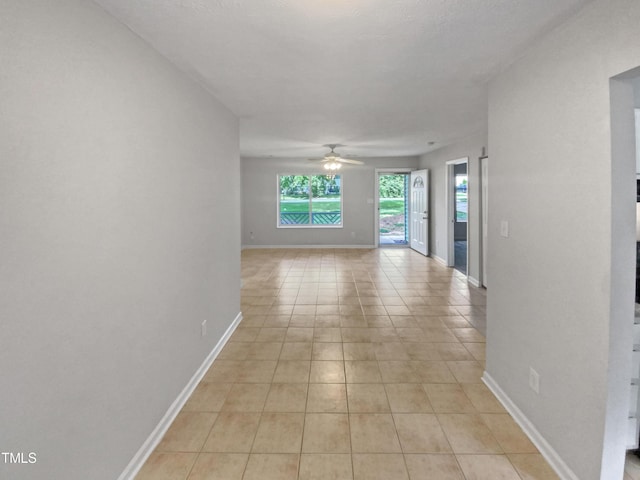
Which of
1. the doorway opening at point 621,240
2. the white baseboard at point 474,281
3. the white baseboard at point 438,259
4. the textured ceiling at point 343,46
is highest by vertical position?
the textured ceiling at point 343,46

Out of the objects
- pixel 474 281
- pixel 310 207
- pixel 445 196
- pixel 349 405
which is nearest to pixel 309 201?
pixel 310 207

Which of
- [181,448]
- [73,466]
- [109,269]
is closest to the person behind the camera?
[73,466]

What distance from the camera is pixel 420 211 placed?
8453 mm

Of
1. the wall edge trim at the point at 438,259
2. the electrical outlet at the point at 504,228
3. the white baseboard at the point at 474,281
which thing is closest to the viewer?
the electrical outlet at the point at 504,228

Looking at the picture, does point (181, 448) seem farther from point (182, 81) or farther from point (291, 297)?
point (291, 297)

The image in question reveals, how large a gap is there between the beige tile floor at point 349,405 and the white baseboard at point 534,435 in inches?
1.6

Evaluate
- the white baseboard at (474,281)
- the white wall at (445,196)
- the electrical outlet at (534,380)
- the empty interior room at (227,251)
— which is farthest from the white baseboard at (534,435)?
the white wall at (445,196)

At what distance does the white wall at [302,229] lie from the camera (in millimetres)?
9094

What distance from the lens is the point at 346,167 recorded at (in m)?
9.06

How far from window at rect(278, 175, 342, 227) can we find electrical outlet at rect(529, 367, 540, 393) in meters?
7.32

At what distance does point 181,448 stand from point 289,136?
4.33 m

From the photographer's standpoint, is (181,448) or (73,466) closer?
(73,466)

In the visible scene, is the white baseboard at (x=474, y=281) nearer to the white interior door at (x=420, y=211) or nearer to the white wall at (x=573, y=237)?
the white interior door at (x=420, y=211)

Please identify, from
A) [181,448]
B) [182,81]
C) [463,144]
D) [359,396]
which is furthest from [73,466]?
[463,144]
